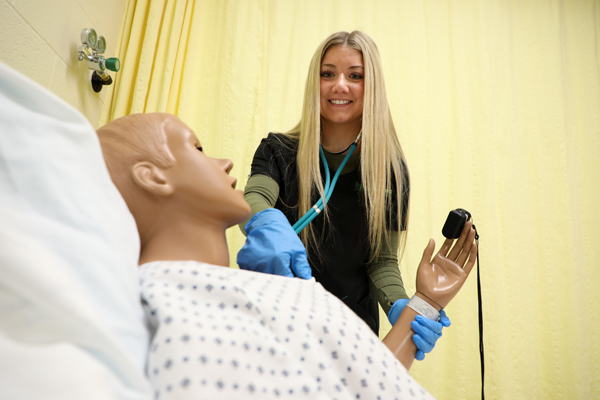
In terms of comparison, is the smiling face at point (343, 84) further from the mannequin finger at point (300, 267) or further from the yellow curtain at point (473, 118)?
the mannequin finger at point (300, 267)

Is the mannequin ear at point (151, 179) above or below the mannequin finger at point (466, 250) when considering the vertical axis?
above

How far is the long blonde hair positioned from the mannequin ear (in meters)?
0.57

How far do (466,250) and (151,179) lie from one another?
75 cm

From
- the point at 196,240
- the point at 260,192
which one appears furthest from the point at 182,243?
the point at 260,192

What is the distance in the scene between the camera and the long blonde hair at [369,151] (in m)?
1.25

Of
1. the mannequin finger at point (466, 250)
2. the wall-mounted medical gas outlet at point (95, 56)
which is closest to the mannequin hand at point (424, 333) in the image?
the mannequin finger at point (466, 250)

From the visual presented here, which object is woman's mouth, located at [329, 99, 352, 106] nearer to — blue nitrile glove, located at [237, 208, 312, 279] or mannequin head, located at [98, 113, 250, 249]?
blue nitrile glove, located at [237, 208, 312, 279]

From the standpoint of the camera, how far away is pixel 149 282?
520mm

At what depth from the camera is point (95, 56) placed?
1.36 m

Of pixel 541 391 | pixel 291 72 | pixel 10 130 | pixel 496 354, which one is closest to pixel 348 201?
pixel 291 72

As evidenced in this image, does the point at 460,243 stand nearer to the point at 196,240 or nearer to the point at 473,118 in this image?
the point at 196,240

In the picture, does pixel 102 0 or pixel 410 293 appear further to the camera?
pixel 410 293

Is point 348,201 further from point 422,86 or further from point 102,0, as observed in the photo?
point 102,0

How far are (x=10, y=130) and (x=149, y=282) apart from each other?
9.1 inches
